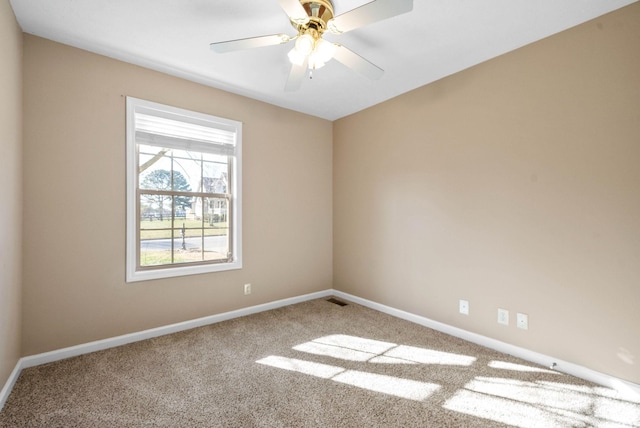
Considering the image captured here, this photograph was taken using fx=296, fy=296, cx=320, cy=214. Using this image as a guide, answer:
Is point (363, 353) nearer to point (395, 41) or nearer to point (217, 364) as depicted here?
point (217, 364)

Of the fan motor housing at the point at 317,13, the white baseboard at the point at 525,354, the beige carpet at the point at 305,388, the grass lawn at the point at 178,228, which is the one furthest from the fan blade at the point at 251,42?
the white baseboard at the point at 525,354

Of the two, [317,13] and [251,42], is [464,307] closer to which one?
[317,13]

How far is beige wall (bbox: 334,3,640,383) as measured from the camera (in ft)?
6.68

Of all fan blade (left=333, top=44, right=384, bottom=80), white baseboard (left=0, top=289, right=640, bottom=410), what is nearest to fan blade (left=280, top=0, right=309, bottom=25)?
fan blade (left=333, top=44, right=384, bottom=80)

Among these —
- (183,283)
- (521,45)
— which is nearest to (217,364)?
(183,283)

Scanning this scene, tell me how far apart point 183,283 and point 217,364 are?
1.04 metres

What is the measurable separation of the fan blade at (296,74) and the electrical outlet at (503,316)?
2619 mm

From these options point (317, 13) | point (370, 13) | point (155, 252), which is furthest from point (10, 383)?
point (370, 13)

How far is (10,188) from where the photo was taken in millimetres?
2014

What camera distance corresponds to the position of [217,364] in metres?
2.39

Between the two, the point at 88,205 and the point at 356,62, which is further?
the point at 88,205

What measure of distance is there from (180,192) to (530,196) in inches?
130

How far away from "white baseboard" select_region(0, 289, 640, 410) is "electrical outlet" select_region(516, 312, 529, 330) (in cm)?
19

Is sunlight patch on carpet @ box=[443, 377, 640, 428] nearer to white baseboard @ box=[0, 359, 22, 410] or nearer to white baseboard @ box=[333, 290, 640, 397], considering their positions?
white baseboard @ box=[333, 290, 640, 397]
